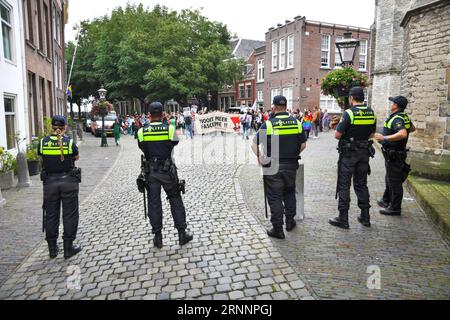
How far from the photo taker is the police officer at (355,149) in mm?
5391

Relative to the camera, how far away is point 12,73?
1196 centimetres

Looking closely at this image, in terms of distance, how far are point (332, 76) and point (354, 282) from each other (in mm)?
5956

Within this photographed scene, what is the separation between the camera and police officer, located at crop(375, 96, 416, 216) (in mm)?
5812

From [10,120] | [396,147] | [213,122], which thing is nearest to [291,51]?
[213,122]

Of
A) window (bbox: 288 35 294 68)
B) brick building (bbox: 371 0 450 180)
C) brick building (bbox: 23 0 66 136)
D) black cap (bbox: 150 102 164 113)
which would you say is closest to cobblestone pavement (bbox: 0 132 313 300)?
black cap (bbox: 150 102 164 113)

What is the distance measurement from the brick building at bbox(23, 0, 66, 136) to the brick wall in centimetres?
1268

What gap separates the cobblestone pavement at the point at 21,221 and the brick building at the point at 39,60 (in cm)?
599

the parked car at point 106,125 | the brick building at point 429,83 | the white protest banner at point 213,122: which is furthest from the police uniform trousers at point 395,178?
the parked car at point 106,125

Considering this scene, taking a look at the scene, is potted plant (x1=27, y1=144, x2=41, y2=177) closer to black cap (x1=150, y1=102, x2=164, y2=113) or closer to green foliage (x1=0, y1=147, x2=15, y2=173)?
green foliage (x1=0, y1=147, x2=15, y2=173)

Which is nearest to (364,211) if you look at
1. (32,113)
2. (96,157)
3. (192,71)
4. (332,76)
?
(332,76)

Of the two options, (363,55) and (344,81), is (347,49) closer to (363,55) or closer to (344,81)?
(344,81)

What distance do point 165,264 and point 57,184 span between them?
67.0 inches

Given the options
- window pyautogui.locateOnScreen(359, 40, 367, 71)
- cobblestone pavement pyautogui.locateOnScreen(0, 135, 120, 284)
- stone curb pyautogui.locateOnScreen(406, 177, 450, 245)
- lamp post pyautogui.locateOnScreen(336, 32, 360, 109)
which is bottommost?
cobblestone pavement pyautogui.locateOnScreen(0, 135, 120, 284)

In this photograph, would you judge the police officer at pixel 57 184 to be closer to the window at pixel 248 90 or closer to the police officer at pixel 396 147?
the police officer at pixel 396 147
